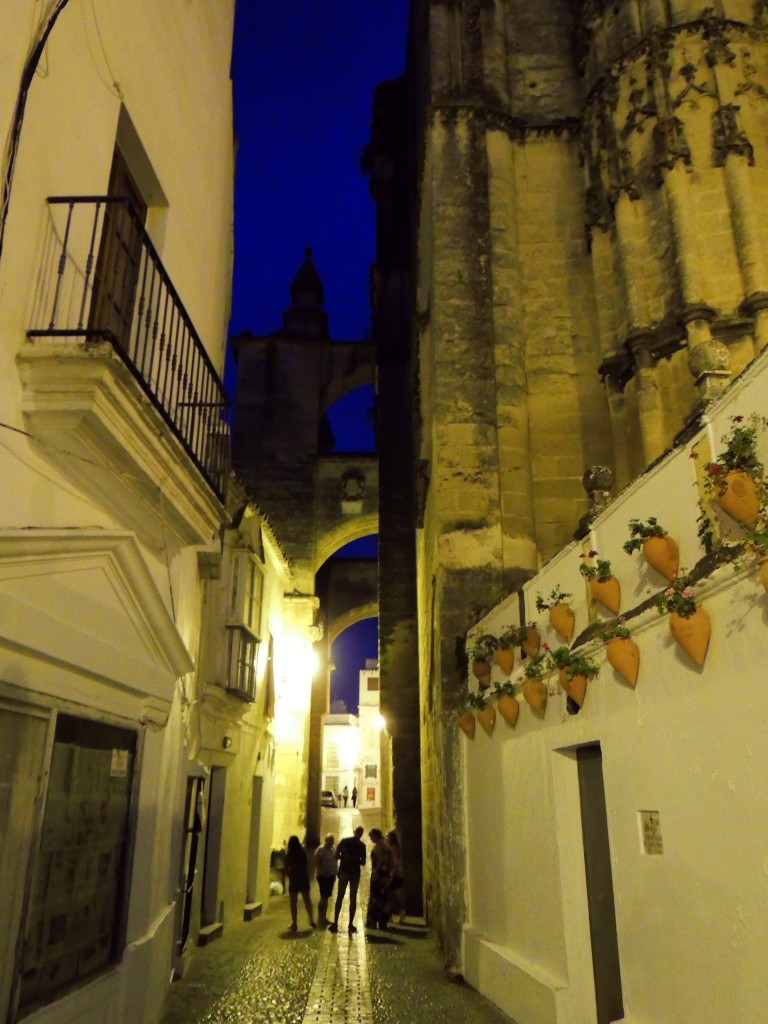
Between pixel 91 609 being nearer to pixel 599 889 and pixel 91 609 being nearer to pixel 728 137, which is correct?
pixel 599 889

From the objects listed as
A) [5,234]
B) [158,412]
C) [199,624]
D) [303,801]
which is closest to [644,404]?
[199,624]

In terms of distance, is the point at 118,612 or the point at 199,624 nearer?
the point at 118,612

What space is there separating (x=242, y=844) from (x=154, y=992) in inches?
201

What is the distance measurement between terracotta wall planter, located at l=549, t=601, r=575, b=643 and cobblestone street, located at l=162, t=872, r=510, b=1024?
3012mm

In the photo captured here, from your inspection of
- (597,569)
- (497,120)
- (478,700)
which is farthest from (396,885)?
(497,120)

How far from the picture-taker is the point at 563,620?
5.23 metres

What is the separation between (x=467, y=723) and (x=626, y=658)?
3.69 m

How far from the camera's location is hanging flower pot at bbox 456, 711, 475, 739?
24.9ft

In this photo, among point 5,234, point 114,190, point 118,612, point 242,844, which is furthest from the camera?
point 242,844

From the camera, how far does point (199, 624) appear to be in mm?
8414

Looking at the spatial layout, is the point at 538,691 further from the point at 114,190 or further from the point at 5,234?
the point at 114,190

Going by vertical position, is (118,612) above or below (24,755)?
above

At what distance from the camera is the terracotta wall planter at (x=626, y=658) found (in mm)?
4215

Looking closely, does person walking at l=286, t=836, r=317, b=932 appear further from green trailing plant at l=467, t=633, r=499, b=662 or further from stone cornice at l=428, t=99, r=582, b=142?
stone cornice at l=428, t=99, r=582, b=142
